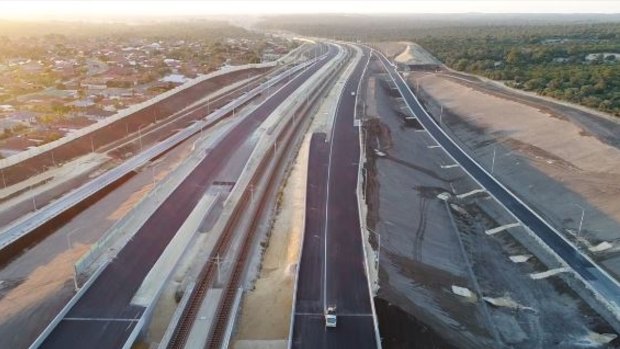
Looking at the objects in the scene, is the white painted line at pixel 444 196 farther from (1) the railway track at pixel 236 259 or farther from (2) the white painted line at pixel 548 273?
(1) the railway track at pixel 236 259

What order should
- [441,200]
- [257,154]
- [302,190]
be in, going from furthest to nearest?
[257,154] → [441,200] → [302,190]

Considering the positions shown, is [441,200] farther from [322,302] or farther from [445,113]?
[445,113]

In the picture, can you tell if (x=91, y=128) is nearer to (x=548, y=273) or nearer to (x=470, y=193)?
(x=470, y=193)

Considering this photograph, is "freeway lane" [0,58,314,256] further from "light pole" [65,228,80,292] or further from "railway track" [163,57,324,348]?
"railway track" [163,57,324,348]

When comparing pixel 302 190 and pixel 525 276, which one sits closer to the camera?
pixel 525 276

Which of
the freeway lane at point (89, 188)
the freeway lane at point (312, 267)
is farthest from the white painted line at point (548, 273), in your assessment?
the freeway lane at point (89, 188)

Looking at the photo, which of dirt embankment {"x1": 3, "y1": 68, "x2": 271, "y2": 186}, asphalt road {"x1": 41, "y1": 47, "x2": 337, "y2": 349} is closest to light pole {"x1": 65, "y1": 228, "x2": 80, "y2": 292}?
asphalt road {"x1": 41, "y1": 47, "x2": 337, "y2": 349}

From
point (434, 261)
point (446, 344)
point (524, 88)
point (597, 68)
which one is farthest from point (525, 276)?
point (597, 68)
